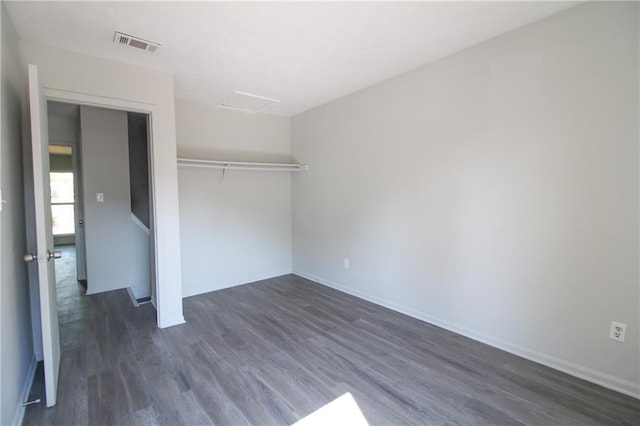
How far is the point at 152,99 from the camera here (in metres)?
2.93

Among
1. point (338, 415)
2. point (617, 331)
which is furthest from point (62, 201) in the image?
point (617, 331)

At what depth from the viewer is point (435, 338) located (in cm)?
280

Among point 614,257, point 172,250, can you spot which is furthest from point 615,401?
point 172,250

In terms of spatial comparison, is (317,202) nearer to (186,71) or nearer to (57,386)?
(186,71)

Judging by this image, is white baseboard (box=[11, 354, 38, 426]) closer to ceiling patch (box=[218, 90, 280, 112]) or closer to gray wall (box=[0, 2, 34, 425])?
gray wall (box=[0, 2, 34, 425])

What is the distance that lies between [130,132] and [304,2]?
13.5 ft

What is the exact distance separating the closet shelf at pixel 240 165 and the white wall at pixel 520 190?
1223mm

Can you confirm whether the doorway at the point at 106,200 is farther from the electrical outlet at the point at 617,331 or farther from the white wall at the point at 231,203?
the electrical outlet at the point at 617,331

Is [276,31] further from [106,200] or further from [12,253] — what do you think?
[106,200]

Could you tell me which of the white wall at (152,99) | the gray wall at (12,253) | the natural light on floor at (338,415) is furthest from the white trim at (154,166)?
the natural light on floor at (338,415)

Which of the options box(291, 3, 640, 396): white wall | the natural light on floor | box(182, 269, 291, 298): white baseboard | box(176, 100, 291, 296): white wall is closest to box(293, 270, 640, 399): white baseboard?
box(291, 3, 640, 396): white wall

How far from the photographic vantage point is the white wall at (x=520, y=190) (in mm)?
1986

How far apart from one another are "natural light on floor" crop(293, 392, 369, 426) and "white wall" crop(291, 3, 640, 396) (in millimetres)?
1465

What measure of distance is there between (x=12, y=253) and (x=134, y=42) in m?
1.74
